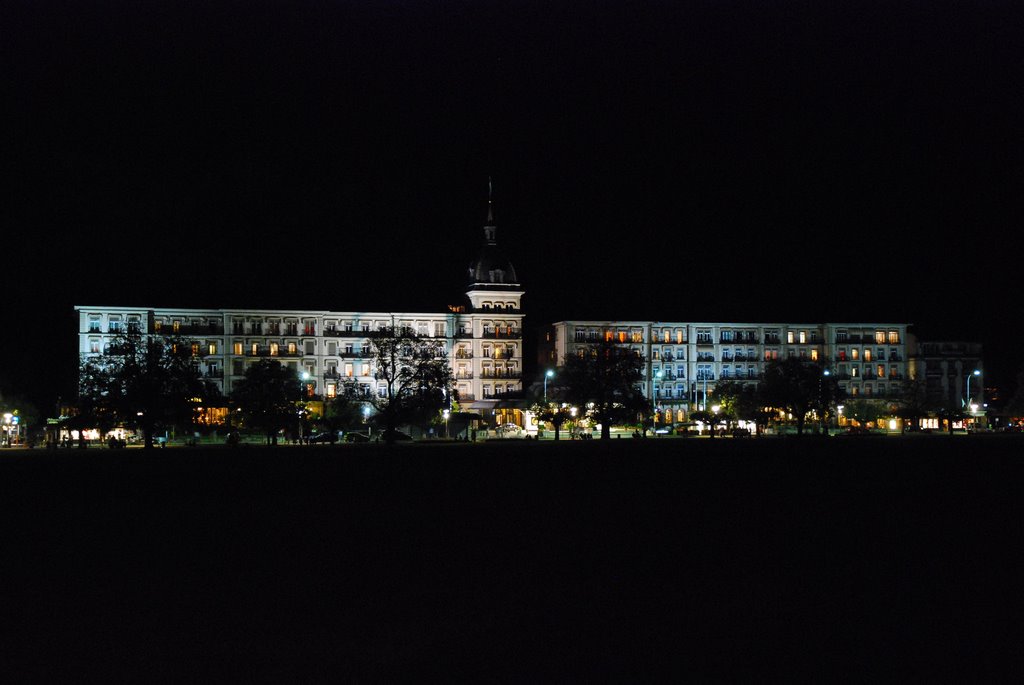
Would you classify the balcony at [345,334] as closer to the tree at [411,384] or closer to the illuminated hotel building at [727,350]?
the illuminated hotel building at [727,350]

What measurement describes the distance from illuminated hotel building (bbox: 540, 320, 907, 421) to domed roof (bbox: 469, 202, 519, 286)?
934 cm

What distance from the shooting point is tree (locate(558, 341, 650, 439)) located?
110m

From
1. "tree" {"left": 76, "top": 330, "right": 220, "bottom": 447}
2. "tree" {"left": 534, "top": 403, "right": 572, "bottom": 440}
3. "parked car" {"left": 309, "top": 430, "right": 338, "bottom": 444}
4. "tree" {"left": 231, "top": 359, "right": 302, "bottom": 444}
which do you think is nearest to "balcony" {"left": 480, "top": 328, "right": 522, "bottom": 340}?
"tree" {"left": 534, "top": 403, "right": 572, "bottom": 440}

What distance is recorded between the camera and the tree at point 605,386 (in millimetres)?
110438

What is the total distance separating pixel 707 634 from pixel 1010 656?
344 cm

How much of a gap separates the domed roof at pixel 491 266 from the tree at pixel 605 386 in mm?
37471

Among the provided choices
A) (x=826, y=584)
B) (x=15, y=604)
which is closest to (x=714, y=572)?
(x=826, y=584)

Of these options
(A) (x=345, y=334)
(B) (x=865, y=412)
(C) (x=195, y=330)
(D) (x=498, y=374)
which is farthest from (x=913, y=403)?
(C) (x=195, y=330)

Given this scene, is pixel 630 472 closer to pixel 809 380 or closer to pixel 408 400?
pixel 408 400

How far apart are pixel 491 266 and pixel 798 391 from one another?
4794cm

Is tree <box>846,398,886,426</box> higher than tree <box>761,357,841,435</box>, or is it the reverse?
tree <box>761,357,841,435</box>

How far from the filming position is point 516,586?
18.2 m

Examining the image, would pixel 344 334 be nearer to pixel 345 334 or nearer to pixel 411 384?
pixel 345 334

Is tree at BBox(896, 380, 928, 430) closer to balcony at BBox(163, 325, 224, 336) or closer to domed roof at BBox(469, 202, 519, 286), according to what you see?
domed roof at BBox(469, 202, 519, 286)
